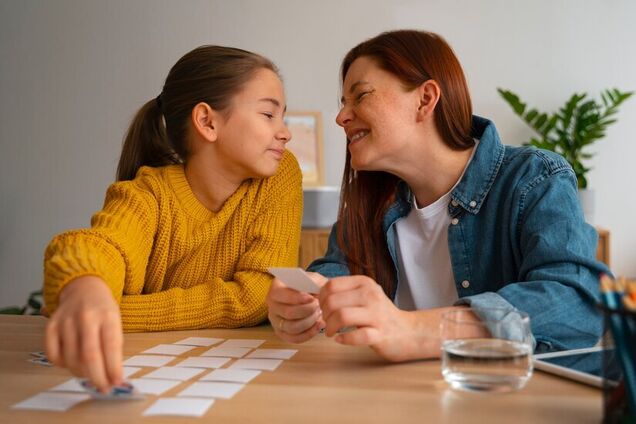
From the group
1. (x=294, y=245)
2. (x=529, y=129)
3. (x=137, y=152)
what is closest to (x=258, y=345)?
(x=294, y=245)

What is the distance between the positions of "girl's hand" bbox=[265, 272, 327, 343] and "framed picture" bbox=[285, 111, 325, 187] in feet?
10.1

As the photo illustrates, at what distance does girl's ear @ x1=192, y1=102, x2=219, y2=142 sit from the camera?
1713mm

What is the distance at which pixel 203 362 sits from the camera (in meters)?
1.01

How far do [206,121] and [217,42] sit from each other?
9.12 feet

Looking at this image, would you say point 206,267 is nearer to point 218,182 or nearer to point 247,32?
point 218,182

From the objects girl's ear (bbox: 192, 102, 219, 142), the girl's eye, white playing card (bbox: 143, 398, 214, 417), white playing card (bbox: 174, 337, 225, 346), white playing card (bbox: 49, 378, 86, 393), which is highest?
the girl's eye

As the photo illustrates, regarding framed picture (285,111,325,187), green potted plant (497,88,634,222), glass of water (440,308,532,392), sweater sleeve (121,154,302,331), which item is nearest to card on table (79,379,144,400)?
glass of water (440,308,532,392)

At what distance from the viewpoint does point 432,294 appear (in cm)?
157

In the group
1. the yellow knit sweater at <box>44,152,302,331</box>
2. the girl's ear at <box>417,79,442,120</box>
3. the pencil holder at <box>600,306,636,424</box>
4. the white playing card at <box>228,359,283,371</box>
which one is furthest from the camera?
the girl's ear at <box>417,79,442,120</box>

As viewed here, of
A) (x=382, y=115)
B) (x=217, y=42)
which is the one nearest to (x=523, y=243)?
(x=382, y=115)

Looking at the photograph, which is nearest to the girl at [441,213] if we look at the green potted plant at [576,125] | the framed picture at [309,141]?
the green potted plant at [576,125]

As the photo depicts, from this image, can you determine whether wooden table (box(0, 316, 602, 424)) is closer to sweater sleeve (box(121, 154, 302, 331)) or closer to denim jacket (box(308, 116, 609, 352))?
denim jacket (box(308, 116, 609, 352))

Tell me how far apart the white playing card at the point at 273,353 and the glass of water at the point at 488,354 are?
11.7 inches

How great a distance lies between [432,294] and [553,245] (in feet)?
1.49
